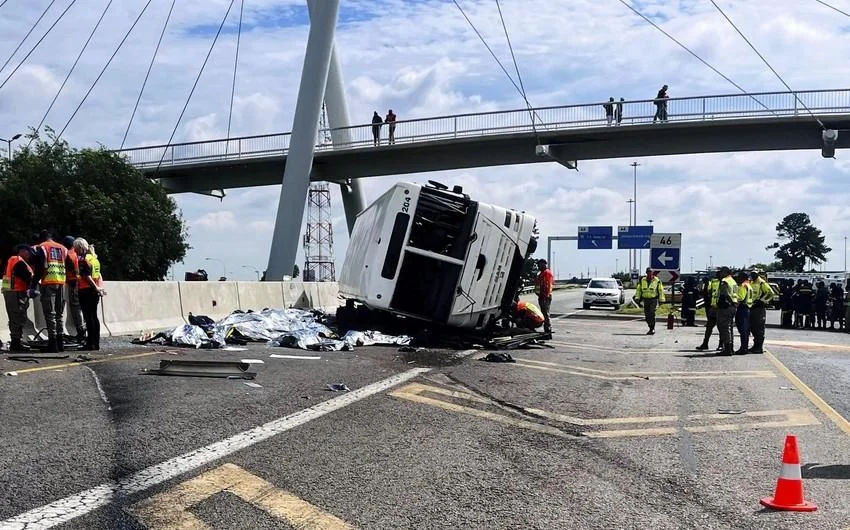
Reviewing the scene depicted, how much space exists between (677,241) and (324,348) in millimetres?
20552

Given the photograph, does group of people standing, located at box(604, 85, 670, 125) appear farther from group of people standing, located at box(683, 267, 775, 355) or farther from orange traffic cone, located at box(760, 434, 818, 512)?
orange traffic cone, located at box(760, 434, 818, 512)

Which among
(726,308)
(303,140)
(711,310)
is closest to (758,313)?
(726,308)

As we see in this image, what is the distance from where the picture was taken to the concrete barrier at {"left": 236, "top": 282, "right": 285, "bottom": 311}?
20.4m

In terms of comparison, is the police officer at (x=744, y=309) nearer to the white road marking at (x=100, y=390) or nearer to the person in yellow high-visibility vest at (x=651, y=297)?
the person in yellow high-visibility vest at (x=651, y=297)

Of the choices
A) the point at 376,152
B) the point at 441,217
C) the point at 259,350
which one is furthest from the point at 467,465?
the point at 376,152

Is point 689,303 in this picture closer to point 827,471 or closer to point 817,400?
point 817,400

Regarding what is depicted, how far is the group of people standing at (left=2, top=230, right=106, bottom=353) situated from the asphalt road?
43.4 inches

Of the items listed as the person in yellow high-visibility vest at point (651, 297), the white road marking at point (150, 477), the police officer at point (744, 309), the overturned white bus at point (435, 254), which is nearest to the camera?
the white road marking at point (150, 477)

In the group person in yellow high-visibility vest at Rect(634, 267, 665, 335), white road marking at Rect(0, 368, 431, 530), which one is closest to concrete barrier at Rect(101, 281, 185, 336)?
white road marking at Rect(0, 368, 431, 530)

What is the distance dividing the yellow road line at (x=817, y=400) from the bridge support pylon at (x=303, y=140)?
2122cm

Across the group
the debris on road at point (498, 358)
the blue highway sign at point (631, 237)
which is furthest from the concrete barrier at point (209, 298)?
the blue highway sign at point (631, 237)

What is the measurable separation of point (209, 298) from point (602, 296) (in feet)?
83.8

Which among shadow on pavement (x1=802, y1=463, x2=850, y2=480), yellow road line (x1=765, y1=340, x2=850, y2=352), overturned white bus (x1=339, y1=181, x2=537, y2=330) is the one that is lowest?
shadow on pavement (x1=802, y1=463, x2=850, y2=480)

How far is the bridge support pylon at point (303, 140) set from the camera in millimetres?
30636
